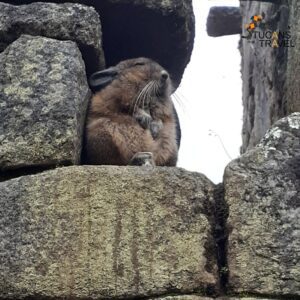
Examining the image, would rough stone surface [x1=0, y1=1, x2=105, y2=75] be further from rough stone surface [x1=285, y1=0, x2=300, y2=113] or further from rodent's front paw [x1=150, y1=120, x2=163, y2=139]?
rough stone surface [x1=285, y1=0, x2=300, y2=113]

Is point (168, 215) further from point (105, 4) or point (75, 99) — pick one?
point (105, 4)

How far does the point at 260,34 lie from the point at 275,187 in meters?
2.37

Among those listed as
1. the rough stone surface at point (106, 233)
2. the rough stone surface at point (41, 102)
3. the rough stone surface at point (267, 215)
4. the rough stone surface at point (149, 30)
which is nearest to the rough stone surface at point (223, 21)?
the rough stone surface at point (149, 30)

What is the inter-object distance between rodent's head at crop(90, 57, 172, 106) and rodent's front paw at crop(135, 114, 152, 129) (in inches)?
8.3

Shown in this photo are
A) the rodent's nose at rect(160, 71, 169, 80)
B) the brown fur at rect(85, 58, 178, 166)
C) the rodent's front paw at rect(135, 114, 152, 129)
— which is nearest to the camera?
the brown fur at rect(85, 58, 178, 166)

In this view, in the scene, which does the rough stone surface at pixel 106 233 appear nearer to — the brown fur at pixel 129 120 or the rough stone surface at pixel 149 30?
the brown fur at pixel 129 120

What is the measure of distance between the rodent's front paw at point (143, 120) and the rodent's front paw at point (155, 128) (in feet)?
0.13

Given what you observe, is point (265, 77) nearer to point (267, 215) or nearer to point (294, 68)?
point (294, 68)

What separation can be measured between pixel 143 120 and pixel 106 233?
1.39 meters

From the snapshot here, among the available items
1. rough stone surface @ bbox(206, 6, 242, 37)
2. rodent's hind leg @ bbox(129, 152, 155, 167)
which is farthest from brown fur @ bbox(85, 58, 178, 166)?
rough stone surface @ bbox(206, 6, 242, 37)

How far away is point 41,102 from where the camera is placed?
14.3 feet

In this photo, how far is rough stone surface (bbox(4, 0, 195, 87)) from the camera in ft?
16.8

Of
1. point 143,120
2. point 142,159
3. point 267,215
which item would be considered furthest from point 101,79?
point 267,215

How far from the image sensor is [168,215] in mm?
3885
